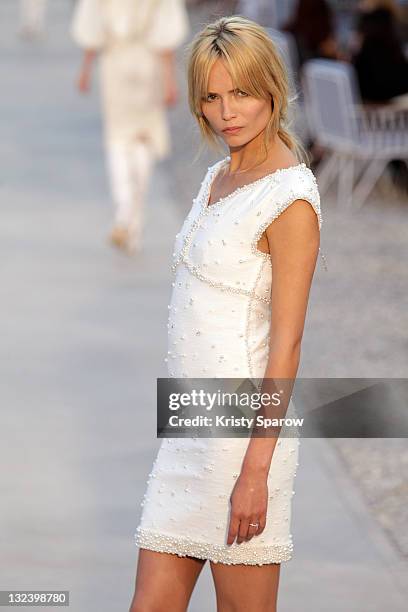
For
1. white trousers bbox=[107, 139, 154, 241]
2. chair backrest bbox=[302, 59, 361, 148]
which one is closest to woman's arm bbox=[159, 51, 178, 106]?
white trousers bbox=[107, 139, 154, 241]

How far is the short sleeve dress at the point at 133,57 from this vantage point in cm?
924

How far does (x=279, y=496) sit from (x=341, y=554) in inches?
75.9

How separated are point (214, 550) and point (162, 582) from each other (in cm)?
12

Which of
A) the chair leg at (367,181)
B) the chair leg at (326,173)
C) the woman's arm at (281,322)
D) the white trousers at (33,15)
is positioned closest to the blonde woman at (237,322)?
the woman's arm at (281,322)

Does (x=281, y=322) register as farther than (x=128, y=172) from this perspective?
No

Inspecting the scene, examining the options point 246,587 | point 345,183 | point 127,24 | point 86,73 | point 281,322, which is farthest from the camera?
point 345,183

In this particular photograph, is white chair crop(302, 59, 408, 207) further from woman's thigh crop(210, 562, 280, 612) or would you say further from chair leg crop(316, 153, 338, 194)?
woman's thigh crop(210, 562, 280, 612)

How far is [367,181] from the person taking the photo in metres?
11.8

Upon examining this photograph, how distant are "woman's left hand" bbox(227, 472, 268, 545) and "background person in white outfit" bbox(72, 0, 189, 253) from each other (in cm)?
664

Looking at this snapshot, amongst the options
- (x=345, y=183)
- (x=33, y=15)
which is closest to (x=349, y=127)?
(x=345, y=183)

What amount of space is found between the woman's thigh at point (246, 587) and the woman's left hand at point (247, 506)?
3.6 inches

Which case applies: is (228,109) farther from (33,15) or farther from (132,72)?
(33,15)

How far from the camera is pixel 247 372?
2.88 m

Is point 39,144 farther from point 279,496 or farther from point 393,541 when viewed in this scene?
point 279,496
